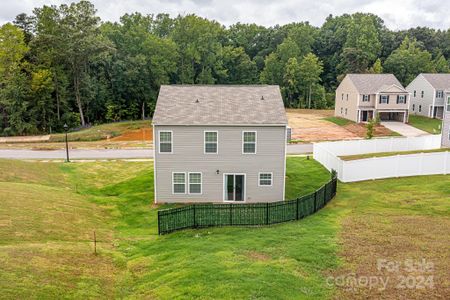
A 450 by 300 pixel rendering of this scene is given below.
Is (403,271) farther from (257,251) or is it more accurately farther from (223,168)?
(223,168)

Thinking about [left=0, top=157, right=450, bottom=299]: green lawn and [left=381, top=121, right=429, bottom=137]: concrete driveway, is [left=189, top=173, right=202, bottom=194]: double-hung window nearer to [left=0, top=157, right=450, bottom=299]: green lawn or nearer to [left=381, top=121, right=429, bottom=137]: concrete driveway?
[left=0, top=157, right=450, bottom=299]: green lawn

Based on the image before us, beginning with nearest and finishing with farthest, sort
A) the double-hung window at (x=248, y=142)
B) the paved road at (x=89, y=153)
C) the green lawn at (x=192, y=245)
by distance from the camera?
the green lawn at (x=192, y=245) → the double-hung window at (x=248, y=142) → the paved road at (x=89, y=153)

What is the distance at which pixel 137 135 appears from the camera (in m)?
56.3

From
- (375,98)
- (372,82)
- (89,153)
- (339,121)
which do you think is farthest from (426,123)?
(89,153)

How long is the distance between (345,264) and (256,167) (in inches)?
476

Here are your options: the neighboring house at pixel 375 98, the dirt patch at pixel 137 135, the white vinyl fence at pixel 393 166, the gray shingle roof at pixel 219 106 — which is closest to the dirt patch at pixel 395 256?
the gray shingle roof at pixel 219 106

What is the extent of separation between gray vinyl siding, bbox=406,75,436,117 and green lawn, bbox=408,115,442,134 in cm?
193

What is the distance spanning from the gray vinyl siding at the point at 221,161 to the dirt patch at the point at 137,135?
1123 inches

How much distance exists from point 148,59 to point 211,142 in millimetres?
52586

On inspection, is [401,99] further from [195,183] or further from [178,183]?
[178,183]

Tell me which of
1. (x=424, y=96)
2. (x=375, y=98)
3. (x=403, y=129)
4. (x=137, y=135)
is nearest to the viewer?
(x=403, y=129)

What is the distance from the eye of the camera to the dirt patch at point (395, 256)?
10.9m

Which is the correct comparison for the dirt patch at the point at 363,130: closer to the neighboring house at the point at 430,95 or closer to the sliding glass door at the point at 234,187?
the neighboring house at the point at 430,95

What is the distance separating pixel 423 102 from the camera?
64.1m
